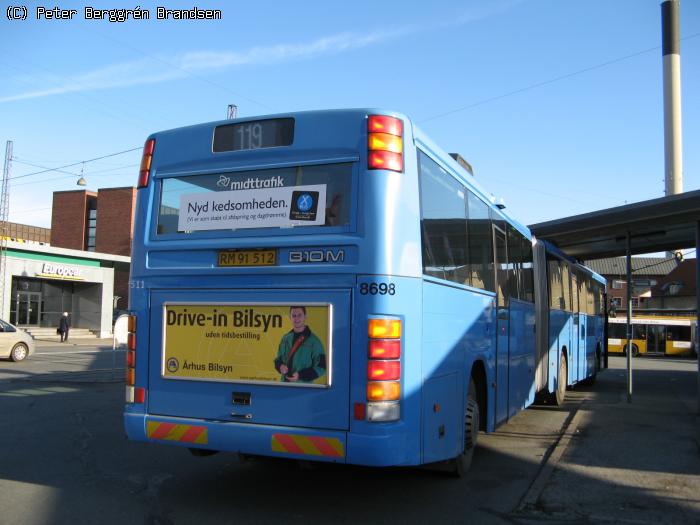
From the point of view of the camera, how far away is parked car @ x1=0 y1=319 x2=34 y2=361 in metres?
22.2

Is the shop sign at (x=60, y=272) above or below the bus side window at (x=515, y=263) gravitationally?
above

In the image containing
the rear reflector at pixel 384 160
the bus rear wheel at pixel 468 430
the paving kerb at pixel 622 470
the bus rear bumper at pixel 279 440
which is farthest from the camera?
the bus rear wheel at pixel 468 430

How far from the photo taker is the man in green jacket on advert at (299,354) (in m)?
5.27

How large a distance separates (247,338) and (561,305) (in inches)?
373

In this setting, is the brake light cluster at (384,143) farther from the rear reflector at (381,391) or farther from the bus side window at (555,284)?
the bus side window at (555,284)

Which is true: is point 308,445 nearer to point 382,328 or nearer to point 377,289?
point 382,328

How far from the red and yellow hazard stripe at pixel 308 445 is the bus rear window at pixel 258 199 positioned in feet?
5.71

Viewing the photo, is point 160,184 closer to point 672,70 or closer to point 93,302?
point 93,302

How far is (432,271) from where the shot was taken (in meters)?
5.77

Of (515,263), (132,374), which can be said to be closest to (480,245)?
Answer: (515,263)

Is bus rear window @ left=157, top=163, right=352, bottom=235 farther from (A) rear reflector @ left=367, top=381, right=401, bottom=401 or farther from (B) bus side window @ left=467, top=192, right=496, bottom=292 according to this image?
(B) bus side window @ left=467, top=192, right=496, bottom=292

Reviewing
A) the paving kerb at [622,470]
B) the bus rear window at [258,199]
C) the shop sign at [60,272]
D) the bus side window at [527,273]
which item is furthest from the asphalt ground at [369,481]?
the shop sign at [60,272]

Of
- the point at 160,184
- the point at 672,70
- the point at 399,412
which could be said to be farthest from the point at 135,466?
the point at 672,70

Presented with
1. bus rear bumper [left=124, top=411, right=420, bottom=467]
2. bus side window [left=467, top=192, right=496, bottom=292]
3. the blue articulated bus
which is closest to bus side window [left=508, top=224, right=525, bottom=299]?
bus side window [left=467, top=192, right=496, bottom=292]
